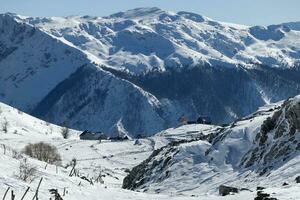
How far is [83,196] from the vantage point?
39.9 metres

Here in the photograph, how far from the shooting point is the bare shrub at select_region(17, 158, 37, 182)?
129 feet

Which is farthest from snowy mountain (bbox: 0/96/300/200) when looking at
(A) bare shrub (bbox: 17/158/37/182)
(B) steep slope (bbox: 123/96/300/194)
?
(A) bare shrub (bbox: 17/158/37/182)

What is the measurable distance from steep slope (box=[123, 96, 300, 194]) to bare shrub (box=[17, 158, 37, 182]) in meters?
23.3

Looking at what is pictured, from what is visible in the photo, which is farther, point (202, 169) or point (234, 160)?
point (202, 169)

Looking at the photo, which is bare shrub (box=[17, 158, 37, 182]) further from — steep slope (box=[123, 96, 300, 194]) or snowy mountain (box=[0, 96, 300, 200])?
steep slope (box=[123, 96, 300, 194])

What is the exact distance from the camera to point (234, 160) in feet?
271

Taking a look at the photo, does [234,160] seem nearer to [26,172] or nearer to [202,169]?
[202,169]

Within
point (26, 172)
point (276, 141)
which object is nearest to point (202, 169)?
point (276, 141)

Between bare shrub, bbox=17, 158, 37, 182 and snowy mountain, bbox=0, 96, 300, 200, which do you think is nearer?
bare shrub, bbox=17, 158, 37, 182

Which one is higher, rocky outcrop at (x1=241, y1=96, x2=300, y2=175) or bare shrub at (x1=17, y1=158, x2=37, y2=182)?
bare shrub at (x1=17, y1=158, x2=37, y2=182)

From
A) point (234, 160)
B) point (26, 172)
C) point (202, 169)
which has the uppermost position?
point (26, 172)

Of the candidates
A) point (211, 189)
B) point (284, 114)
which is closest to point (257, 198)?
point (211, 189)

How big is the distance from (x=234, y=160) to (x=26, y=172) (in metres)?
46.8

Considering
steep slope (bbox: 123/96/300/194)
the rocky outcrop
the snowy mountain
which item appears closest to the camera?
the snowy mountain
